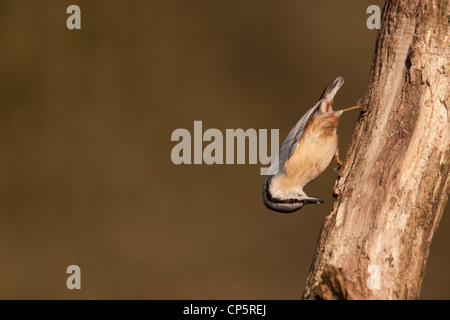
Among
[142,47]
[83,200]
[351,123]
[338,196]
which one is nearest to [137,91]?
[142,47]

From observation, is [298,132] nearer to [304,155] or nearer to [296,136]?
[296,136]

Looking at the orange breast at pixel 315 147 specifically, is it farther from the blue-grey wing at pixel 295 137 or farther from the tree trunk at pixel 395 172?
the tree trunk at pixel 395 172

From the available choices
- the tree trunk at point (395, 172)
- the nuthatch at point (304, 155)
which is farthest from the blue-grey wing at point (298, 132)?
the tree trunk at point (395, 172)

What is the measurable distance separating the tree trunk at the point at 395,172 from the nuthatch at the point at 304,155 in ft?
1.90

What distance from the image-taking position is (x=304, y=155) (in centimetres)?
264

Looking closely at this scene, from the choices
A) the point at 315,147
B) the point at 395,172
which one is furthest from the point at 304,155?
the point at 395,172

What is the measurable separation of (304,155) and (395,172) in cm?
84

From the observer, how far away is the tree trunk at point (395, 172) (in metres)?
1.66

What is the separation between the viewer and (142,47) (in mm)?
4301

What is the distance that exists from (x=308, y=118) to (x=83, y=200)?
231 cm

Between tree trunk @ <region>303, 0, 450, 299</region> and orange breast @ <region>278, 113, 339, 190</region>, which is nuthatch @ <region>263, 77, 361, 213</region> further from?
tree trunk @ <region>303, 0, 450, 299</region>

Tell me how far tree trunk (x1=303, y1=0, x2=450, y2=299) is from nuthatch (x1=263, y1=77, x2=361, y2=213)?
58 cm

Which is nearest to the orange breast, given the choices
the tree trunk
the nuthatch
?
the nuthatch

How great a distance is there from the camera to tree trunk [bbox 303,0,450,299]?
5.44 ft
